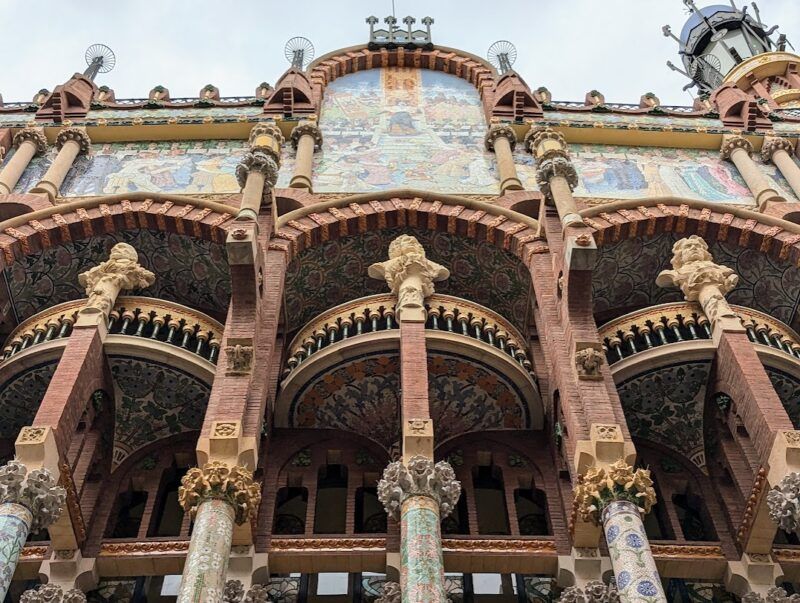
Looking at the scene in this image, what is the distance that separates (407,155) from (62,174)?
5.52m

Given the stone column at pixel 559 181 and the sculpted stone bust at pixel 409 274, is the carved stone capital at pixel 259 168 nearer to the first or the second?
the sculpted stone bust at pixel 409 274

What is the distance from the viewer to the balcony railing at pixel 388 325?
12.0 meters

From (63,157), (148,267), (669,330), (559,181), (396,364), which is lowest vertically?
(396,364)

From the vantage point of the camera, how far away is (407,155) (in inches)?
645

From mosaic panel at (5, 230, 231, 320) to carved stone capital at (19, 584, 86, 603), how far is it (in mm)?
4824

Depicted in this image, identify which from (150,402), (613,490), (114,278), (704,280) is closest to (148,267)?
(114,278)

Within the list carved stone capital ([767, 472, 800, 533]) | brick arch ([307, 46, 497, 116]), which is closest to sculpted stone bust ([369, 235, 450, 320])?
carved stone capital ([767, 472, 800, 533])

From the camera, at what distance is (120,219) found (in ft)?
44.6

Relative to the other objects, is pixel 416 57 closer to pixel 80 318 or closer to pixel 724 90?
pixel 724 90

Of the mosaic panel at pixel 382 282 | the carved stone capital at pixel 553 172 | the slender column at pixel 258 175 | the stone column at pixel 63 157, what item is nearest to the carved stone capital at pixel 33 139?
the stone column at pixel 63 157

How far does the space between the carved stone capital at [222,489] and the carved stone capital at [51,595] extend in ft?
6.05

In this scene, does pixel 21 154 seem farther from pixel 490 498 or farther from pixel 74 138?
pixel 490 498

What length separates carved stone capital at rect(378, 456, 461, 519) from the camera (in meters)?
8.86

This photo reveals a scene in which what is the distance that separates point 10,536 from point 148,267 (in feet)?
20.3
